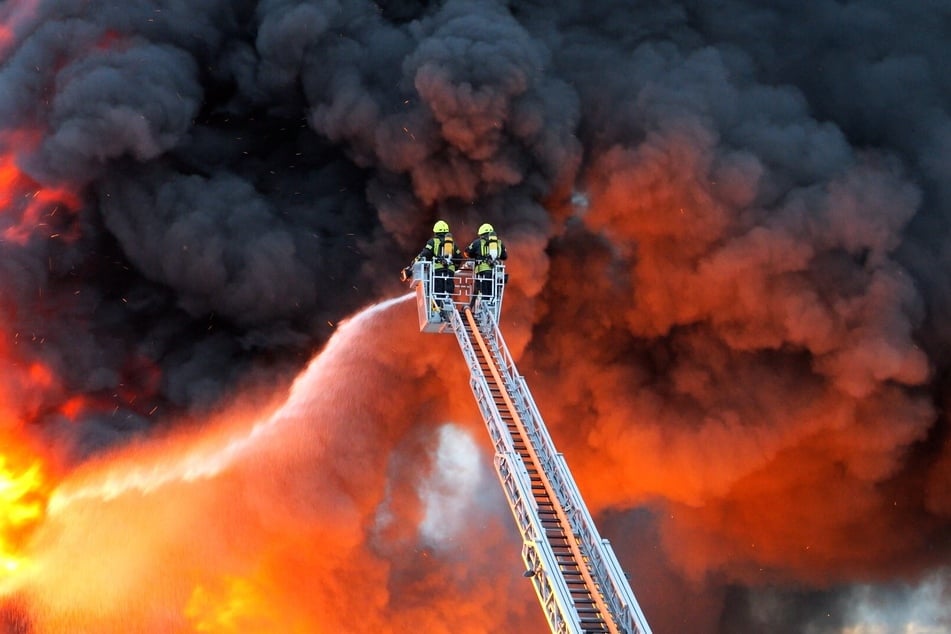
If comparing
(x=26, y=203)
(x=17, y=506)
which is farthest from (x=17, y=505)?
(x=26, y=203)

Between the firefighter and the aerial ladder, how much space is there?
61 mm

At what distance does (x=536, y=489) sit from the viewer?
71.2 feet

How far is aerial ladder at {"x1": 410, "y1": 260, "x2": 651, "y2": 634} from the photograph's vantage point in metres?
19.4

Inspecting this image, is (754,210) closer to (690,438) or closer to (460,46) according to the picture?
(690,438)

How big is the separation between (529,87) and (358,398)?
27.1 feet

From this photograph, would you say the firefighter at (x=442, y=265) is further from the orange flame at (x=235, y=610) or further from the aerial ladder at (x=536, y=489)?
the orange flame at (x=235, y=610)

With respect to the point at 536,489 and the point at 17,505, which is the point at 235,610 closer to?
the point at 17,505

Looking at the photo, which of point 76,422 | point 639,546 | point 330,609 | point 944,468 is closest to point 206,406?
point 76,422

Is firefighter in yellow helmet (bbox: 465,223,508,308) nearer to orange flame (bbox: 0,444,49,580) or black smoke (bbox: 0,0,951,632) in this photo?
black smoke (bbox: 0,0,951,632)

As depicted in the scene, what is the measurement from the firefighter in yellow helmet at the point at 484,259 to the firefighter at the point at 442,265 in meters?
0.42

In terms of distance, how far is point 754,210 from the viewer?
29.9 m

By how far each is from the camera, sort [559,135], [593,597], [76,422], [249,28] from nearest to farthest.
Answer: [593,597], [76,422], [559,135], [249,28]

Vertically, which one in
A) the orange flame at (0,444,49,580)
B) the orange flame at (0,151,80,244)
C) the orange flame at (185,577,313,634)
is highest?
the orange flame at (0,151,80,244)

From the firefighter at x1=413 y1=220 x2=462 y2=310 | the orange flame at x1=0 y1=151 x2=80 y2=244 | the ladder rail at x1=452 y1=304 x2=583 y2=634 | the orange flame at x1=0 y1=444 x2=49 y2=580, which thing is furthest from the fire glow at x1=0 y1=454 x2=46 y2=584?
the ladder rail at x1=452 y1=304 x2=583 y2=634
